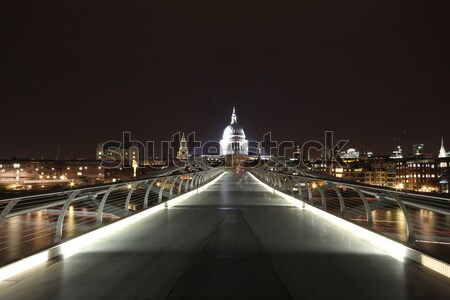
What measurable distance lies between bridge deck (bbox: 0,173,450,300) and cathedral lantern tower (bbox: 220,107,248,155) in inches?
6347

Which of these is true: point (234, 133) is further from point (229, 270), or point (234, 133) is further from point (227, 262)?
point (229, 270)

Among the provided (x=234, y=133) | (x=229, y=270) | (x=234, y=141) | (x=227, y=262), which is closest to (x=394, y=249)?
(x=227, y=262)

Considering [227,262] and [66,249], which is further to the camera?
[66,249]

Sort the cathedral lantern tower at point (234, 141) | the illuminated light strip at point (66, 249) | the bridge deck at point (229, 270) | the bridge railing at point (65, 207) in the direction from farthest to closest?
the cathedral lantern tower at point (234, 141) < the bridge railing at point (65, 207) < the illuminated light strip at point (66, 249) < the bridge deck at point (229, 270)

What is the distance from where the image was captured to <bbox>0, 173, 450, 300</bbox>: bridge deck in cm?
414

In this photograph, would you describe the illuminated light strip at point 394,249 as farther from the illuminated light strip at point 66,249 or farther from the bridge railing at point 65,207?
the bridge railing at point 65,207

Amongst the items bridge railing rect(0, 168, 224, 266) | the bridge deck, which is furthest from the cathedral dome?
the bridge deck

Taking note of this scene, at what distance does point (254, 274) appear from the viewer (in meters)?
4.79

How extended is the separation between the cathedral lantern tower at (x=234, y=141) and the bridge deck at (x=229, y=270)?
161212mm

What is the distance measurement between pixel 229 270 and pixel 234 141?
170m

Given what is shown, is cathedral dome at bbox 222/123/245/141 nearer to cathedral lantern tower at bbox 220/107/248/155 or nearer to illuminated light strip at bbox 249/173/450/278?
cathedral lantern tower at bbox 220/107/248/155

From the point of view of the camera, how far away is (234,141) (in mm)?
174875

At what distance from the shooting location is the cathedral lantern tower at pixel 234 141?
569ft

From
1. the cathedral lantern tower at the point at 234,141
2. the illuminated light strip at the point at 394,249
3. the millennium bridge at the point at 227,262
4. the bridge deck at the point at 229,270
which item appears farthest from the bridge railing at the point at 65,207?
the cathedral lantern tower at the point at 234,141
